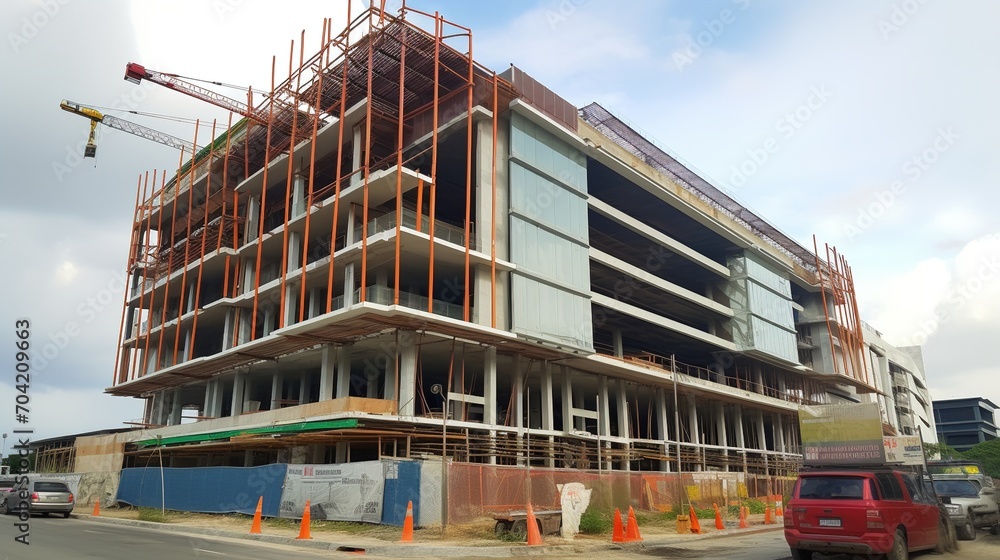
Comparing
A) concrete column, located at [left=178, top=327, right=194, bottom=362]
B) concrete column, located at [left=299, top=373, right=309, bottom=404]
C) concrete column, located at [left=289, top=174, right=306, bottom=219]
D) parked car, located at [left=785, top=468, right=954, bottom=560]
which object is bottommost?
parked car, located at [left=785, top=468, right=954, bottom=560]

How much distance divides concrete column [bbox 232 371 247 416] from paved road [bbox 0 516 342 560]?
22.2 meters

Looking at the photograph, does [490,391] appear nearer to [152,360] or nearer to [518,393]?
[518,393]

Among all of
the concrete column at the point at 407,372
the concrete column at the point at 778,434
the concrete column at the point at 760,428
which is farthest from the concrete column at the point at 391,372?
the concrete column at the point at 778,434

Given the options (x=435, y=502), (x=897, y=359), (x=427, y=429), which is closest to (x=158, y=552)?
(x=435, y=502)

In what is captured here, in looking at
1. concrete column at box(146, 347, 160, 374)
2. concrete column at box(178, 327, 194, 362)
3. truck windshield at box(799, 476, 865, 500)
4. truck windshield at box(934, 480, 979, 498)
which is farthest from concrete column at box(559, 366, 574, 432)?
concrete column at box(146, 347, 160, 374)

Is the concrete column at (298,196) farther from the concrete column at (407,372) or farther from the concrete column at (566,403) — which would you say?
the concrete column at (566,403)

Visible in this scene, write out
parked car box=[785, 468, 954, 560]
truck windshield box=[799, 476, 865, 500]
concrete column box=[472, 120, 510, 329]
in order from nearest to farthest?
1. parked car box=[785, 468, 954, 560]
2. truck windshield box=[799, 476, 865, 500]
3. concrete column box=[472, 120, 510, 329]

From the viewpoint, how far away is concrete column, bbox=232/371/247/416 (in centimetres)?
4359

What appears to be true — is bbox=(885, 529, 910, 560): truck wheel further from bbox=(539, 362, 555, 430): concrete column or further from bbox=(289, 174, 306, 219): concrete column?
bbox=(289, 174, 306, 219): concrete column

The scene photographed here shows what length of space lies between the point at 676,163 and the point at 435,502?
35563 mm

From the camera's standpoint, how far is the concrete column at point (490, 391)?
34156 mm

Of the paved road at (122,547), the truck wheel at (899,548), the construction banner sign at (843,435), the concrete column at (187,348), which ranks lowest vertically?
the paved road at (122,547)

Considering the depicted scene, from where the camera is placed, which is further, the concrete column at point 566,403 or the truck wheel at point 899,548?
the concrete column at point 566,403

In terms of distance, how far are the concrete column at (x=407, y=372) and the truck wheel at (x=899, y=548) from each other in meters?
21.6
